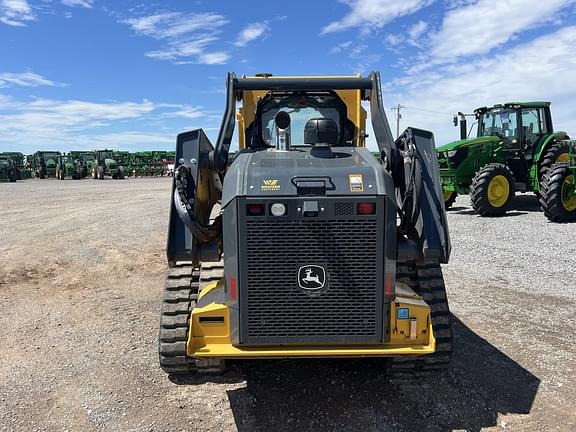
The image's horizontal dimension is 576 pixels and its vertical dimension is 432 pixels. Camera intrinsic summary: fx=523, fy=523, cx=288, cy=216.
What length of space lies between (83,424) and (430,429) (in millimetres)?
2342

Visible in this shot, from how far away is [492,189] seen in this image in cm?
1297

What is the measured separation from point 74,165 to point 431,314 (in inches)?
1655

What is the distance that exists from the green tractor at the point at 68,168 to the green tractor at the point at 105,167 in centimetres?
119

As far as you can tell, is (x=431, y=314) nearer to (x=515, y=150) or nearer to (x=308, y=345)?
(x=308, y=345)

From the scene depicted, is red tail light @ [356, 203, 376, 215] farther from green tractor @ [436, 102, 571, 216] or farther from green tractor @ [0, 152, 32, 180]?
green tractor @ [0, 152, 32, 180]

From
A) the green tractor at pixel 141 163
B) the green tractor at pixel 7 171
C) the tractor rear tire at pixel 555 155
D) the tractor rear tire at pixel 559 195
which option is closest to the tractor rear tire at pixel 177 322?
the tractor rear tire at pixel 559 195

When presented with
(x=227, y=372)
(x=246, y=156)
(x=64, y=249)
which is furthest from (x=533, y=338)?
(x=64, y=249)

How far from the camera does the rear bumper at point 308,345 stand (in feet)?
11.3

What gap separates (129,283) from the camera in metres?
7.23

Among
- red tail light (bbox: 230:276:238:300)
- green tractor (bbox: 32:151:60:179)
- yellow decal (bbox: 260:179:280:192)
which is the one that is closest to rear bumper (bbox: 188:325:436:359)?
red tail light (bbox: 230:276:238:300)

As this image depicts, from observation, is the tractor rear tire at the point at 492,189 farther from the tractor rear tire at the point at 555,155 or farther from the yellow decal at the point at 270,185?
the yellow decal at the point at 270,185

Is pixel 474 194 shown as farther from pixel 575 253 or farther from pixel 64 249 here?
pixel 64 249

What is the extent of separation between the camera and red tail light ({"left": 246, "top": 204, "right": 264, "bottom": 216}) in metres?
3.32

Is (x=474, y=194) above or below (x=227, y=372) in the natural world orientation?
above
